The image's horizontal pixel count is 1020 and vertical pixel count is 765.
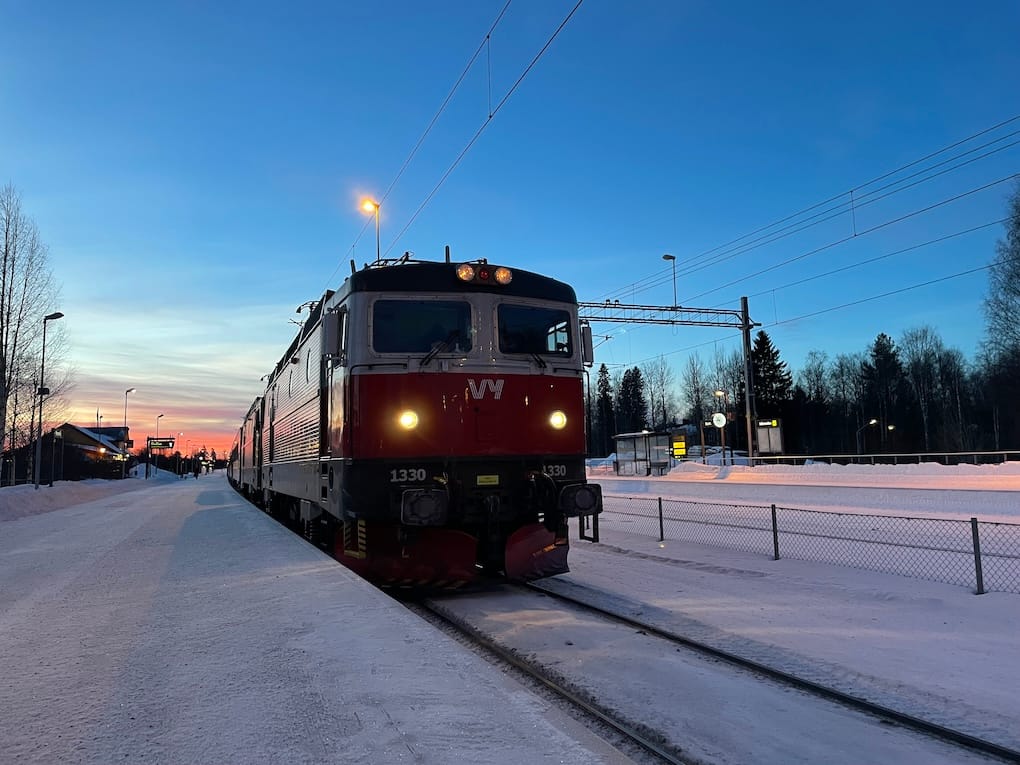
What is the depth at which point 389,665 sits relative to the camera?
4.55 meters

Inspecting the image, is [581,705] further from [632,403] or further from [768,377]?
[632,403]

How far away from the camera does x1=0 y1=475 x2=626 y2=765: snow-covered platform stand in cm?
337

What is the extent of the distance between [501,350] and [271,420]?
31.2 feet

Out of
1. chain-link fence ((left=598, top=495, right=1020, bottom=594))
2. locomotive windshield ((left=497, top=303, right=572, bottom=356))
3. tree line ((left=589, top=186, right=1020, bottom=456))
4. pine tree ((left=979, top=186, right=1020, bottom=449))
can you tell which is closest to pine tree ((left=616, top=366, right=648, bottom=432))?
tree line ((left=589, top=186, right=1020, bottom=456))

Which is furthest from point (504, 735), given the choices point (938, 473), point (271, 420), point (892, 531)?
point (938, 473)

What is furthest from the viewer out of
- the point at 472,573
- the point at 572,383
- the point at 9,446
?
the point at 9,446

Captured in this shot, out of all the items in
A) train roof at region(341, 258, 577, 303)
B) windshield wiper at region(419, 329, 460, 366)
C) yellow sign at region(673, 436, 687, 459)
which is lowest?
yellow sign at region(673, 436, 687, 459)

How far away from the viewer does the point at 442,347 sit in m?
7.91

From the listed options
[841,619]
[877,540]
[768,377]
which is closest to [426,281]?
[841,619]

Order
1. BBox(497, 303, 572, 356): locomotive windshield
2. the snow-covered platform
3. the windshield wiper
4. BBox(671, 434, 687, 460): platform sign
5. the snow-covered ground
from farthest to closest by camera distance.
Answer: BBox(671, 434, 687, 460): platform sign
BBox(497, 303, 572, 356): locomotive windshield
the windshield wiper
the snow-covered ground
the snow-covered platform

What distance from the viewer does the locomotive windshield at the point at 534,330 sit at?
838 centimetres

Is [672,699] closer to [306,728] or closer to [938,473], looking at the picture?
[306,728]

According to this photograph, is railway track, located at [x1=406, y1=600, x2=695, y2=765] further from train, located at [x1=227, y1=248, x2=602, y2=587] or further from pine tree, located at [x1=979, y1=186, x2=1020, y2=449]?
pine tree, located at [x1=979, y1=186, x2=1020, y2=449]

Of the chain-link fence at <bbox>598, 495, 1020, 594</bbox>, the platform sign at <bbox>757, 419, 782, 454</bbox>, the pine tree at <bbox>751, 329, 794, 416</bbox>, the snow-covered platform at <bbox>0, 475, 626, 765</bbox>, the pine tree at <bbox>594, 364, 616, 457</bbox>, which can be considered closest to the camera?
the snow-covered platform at <bbox>0, 475, 626, 765</bbox>
